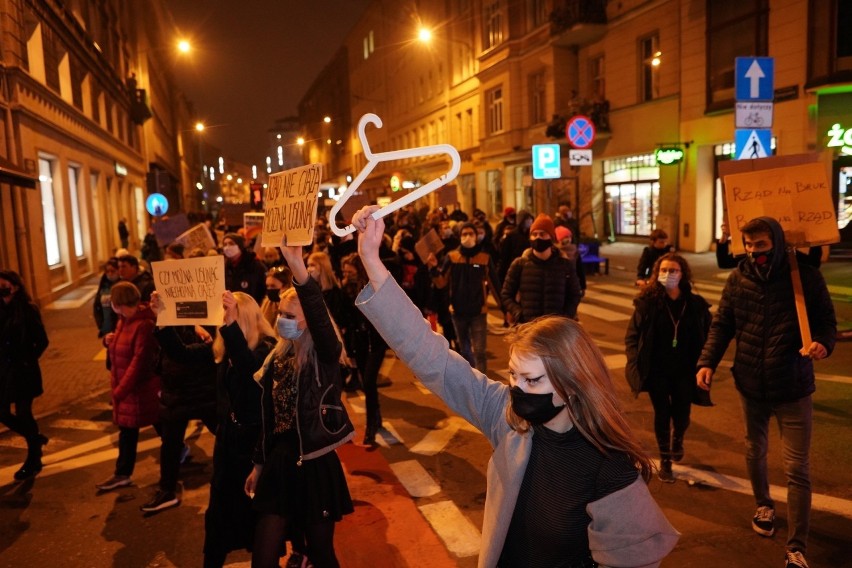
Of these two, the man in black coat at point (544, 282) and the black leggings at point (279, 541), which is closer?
the black leggings at point (279, 541)

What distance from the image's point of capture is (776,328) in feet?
13.6

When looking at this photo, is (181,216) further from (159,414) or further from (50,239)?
(50,239)

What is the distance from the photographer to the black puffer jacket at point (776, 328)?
4.06 meters

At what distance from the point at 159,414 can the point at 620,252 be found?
2037 centimetres

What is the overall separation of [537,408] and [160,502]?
4.09m

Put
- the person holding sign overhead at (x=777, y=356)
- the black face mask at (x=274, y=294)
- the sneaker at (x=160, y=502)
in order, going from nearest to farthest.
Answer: the person holding sign overhead at (x=777, y=356) < the sneaker at (x=160, y=502) < the black face mask at (x=274, y=294)

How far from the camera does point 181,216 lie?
422 inches

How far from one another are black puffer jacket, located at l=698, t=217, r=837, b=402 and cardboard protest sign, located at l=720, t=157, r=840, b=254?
32 cm

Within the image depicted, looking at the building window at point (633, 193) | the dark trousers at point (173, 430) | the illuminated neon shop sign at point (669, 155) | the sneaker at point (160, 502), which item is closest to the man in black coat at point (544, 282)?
the dark trousers at point (173, 430)

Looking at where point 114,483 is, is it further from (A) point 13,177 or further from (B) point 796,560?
(A) point 13,177

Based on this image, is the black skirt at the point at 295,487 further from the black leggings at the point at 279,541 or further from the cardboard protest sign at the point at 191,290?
the cardboard protest sign at the point at 191,290

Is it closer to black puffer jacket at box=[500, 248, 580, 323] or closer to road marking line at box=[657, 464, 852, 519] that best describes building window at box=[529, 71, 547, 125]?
black puffer jacket at box=[500, 248, 580, 323]

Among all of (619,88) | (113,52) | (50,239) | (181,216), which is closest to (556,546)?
(181,216)

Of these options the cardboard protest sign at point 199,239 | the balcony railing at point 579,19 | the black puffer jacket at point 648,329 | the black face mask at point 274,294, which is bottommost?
the black puffer jacket at point 648,329
